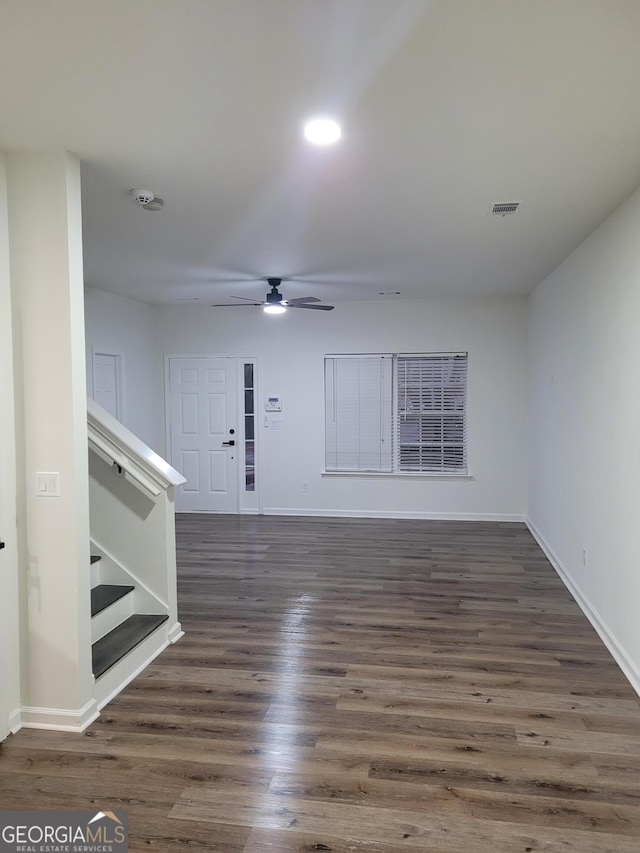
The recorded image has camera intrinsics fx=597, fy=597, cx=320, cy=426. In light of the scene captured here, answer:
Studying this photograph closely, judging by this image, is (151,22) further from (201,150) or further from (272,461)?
(272,461)

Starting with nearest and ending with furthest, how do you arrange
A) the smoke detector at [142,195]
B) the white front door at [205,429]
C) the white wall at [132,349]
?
1. the smoke detector at [142,195]
2. the white wall at [132,349]
3. the white front door at [205,429]

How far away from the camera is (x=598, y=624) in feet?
12.8

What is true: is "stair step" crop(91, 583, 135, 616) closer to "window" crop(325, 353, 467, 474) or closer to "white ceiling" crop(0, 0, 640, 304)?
"white ceiling" crop(0, 0, 640, 304)

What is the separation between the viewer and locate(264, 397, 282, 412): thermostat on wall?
7664mm

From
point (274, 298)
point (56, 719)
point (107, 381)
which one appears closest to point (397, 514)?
point (274, 298)

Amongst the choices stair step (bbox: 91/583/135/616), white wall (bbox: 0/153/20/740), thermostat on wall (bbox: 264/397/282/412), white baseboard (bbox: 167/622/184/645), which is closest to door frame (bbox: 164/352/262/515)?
thermostat on wall (bbox: 264/397/282/412)

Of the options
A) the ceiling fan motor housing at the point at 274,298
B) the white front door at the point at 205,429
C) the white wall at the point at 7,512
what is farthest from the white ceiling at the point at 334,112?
the white front door at the point at 205,429

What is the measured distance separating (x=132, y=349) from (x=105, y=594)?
4150mm

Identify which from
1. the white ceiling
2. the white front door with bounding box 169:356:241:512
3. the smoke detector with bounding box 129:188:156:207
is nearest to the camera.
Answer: the white ceiling

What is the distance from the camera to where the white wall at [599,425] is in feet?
10.8

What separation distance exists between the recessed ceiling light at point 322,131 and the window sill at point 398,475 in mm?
5233

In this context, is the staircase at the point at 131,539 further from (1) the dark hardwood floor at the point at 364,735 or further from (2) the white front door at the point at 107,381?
(2) the white front door at the point at 107,381

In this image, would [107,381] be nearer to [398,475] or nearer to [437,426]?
[398,475]

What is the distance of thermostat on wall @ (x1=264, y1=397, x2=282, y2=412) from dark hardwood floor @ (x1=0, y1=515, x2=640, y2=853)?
10.6 ft
